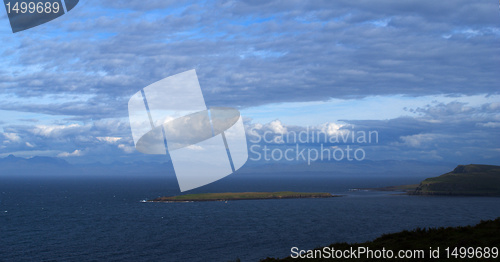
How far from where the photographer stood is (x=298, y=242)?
71.1 metres

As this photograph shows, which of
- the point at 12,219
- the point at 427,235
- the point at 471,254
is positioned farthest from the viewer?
the point at 12,219

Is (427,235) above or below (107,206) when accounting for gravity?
above

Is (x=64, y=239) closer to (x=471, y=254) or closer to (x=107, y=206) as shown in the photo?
(x=107, y=206)

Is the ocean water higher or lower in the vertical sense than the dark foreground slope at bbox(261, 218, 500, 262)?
lower

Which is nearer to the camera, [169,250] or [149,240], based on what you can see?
[169,250]

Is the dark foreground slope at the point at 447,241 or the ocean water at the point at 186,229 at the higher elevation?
the dark foreground slope at the point at 447,241

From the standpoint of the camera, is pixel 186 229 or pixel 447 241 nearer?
pixel 447 241

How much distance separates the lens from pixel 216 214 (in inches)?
4542

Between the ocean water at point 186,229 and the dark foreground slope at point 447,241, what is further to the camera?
the ocean water at point 186,229

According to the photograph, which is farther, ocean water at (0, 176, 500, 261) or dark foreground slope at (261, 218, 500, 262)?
ocean water at (0, 176, 500, 261)

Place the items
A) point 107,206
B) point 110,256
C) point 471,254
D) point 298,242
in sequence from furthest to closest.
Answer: point 107,206
point 298,242
point 110,256
point 471,254

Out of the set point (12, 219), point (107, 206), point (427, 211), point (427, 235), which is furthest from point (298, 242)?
point (107, 206)

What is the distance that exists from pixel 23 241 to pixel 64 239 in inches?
274

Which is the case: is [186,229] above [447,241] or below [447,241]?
below
